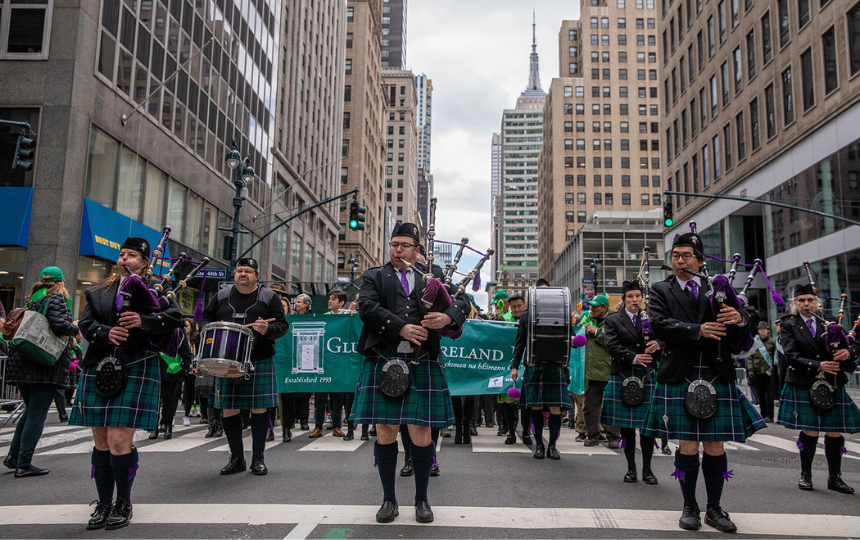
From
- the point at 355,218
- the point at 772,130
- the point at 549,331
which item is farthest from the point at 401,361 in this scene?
the point at 772,130

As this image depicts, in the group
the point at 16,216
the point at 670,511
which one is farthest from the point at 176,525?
the point at 16,216

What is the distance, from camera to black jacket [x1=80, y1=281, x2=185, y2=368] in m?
4.62

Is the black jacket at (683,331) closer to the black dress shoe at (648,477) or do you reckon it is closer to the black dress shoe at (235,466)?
the black dress shoe at (648,477)

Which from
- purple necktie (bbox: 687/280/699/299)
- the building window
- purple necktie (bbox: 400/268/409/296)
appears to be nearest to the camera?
purple necktie (bbox: 687/280/699/299)

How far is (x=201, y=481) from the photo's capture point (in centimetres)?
→ 608

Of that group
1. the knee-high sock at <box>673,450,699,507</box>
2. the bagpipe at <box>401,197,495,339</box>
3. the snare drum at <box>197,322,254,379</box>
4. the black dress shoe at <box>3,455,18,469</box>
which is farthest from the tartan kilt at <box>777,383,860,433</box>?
the black dress shoe at <box>3,455,18,469</box>

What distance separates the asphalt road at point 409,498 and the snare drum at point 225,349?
100 centimetres

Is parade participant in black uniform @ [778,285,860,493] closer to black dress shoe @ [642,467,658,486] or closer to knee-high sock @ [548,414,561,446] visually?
black dress shoe @ [642,467,658,486]

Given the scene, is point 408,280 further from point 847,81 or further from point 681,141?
point 681,141

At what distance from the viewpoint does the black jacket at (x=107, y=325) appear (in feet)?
15.1

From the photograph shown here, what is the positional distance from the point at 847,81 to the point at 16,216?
27260 millimetres

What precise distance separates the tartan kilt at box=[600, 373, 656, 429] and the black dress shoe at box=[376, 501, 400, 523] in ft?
10.1

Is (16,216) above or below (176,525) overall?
above

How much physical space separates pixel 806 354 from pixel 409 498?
4.05 meters
